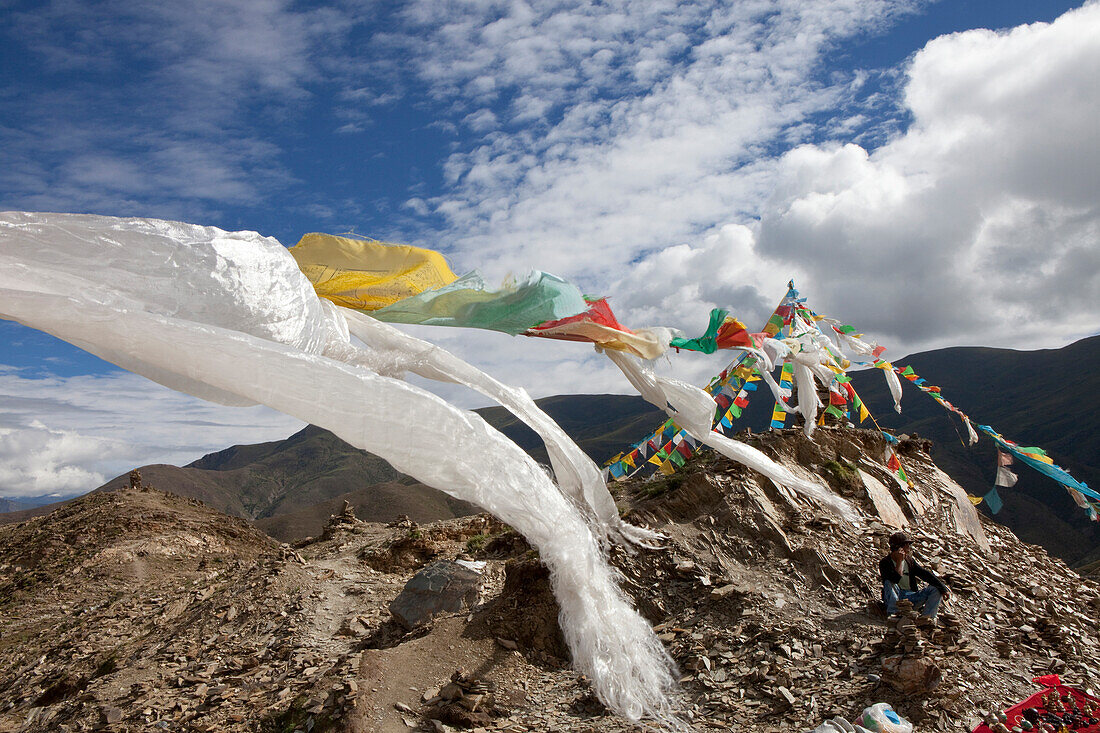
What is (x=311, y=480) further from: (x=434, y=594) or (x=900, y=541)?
(x=900, y=541)

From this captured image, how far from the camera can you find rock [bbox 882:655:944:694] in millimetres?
4168

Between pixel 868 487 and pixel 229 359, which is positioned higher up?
pixel 229 359

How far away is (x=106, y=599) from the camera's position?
11562 millimetres

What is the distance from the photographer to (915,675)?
418 centimetres

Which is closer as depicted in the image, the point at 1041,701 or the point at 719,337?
the point at 1041,701

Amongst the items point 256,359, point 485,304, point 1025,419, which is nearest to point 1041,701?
point 485,304

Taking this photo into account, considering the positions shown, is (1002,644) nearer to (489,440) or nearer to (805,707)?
(805,707)

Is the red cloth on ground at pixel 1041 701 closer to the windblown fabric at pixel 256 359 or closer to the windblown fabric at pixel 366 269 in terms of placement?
the windblown fabric at pixel 256 359

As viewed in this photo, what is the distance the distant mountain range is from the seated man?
26.5m

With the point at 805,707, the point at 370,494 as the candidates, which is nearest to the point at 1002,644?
the point at 805,707

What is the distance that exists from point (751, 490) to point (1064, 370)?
262 feet

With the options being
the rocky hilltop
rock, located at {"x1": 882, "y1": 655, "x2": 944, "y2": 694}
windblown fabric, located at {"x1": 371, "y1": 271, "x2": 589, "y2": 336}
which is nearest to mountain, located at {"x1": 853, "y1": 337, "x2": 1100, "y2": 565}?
the rocky hilltop

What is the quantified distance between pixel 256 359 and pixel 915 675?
4.68m

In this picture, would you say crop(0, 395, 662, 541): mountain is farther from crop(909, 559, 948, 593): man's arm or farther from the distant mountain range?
crop(909, 559, 948, 593): man's arm
